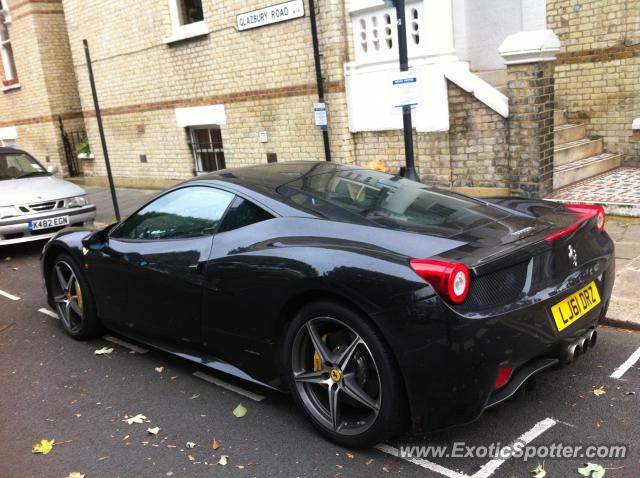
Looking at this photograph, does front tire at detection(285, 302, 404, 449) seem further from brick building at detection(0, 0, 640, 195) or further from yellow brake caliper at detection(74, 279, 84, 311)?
brick building at detection(0, 0, 640, 195)

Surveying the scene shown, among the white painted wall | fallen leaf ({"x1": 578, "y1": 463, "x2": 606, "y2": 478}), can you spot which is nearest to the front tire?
fallen leaf ({"x1": 578, "y1": 463, "x2": 606, "y2": 478})

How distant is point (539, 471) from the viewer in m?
2.99

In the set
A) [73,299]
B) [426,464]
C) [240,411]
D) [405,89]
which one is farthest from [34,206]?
[426,464]

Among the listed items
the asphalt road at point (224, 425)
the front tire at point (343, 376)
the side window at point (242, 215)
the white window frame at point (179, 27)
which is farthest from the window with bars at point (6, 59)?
the front tire at point (343, 376)

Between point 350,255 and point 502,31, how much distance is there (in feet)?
27.3

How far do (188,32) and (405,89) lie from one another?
278 inches

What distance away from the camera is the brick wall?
8.82 meters

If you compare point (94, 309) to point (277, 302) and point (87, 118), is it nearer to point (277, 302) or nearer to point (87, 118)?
point (277, 302)

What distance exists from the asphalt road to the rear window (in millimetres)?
1122

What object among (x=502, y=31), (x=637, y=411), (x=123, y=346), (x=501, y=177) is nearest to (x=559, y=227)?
(x=637, y=411)

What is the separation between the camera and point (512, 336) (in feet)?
9.72

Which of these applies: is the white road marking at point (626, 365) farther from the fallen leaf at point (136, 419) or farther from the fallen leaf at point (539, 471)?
the fallen leaf at point (136, 419)

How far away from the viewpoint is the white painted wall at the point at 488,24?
389 inches

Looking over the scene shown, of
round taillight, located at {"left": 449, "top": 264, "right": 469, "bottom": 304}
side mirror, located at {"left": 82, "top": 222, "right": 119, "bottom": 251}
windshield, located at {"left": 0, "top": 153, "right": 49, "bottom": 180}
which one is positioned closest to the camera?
round taillight, located at {"left": 449, "top": 264, "right": 469, "bottom": 304}
